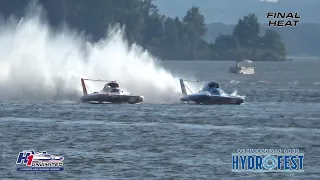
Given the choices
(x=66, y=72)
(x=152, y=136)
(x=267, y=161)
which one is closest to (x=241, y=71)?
(x=66, y=72)

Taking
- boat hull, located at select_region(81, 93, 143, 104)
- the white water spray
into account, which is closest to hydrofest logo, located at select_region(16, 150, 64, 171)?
boat hull, located at select_region(81, 93, 143, 104)

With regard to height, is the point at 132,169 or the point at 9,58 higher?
the point at 9,58

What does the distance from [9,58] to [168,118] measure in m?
27.7

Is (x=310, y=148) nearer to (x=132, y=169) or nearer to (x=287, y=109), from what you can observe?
(x=132, y=169)

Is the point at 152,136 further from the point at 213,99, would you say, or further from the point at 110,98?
the point at 213,99

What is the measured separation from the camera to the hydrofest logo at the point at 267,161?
38.2m

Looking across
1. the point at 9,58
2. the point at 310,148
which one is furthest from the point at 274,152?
the point at 9,58

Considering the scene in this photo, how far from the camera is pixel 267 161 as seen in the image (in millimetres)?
39719

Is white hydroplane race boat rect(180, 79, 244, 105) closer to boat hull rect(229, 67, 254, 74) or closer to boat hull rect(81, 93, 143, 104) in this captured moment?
boat hull rect(81, 93, 143, 104)

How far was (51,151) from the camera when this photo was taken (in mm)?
42188

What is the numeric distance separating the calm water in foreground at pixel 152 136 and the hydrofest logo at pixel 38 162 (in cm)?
25

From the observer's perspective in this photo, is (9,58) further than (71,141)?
Yes

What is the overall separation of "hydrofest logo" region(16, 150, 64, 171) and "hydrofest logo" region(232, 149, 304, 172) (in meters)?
5.62

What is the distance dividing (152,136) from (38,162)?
37.9 ft
